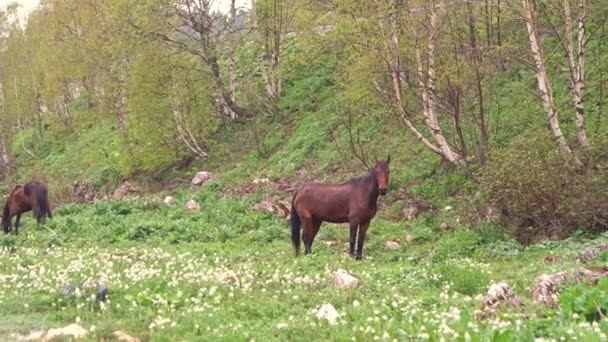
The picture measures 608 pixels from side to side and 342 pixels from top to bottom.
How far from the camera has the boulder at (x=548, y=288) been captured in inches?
351

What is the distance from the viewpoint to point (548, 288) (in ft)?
30.6

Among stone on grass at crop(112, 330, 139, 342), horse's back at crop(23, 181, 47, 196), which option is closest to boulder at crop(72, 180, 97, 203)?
horse's back at crop(23, 181, 47, 196)

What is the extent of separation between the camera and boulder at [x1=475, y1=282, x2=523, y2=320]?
27.8ft

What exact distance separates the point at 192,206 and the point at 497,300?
1901 centimetres

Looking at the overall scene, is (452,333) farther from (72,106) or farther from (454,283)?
(72,106)

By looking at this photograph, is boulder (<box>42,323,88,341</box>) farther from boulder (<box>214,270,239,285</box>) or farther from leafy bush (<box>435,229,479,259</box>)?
leafy bush (<box>435,229,479,259</box>)

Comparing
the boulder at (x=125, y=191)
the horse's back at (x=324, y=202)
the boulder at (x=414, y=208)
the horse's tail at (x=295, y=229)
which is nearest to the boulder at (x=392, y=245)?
the horse's back at (x=324, y=202)

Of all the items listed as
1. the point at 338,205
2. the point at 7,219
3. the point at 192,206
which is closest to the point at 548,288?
the point at 338,205

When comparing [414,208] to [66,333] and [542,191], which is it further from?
[66,333]

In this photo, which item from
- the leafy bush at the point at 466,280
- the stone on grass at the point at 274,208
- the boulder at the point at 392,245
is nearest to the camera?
the leafy bush at the point at 466,280

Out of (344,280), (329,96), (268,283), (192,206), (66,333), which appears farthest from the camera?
(329,96)

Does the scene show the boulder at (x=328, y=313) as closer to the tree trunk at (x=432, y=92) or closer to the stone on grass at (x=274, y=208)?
the tree trunk at (x=432, y=92)

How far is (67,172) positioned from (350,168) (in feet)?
85.9

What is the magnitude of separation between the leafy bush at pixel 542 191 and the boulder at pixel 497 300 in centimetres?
724
